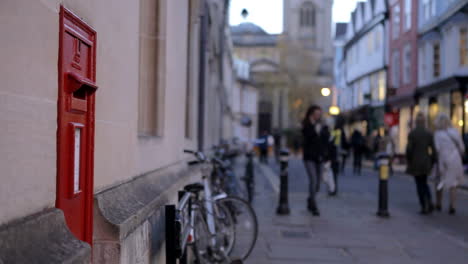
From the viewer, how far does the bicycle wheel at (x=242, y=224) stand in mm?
6008

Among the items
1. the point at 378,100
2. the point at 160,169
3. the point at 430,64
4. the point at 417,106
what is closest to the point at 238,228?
the point at 160,169

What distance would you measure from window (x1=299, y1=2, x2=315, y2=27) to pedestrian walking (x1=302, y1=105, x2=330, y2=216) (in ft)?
248

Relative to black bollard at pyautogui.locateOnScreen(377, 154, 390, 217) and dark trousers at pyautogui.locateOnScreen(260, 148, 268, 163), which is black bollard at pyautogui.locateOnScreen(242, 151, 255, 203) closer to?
black bollard at pyautogui.locateOnScreen(377, 154, 390, 217)

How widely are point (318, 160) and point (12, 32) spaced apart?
8368 mm

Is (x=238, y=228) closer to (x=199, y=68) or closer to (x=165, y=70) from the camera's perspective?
(x=165, y=70)

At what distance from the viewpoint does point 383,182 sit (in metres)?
10.1

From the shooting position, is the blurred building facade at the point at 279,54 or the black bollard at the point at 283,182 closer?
the black bollard at the point at 283,182

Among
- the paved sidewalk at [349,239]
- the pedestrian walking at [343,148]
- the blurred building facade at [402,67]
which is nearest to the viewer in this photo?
the paved sidewalk at [349,239]

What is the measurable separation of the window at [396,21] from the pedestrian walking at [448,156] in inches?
1007

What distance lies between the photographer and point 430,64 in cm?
2867

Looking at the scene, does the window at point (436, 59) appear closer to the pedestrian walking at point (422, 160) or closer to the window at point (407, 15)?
the window at point (407, 15)

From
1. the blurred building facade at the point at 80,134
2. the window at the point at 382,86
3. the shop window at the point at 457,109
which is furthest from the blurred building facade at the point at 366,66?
the blurred building facade at the point at 80,134

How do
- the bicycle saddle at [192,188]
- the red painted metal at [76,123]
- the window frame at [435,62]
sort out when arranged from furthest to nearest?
the window frame at [435,62] < the bicycle saddle at [192,188] < the red painted metal at [76,123]

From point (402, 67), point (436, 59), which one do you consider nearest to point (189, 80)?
point (436, 59)
